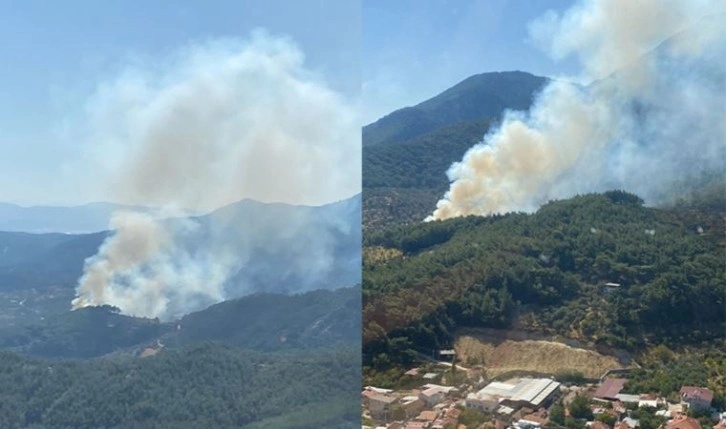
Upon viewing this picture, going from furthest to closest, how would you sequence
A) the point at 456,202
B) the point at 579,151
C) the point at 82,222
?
the point at 456,202
the point at 579,151
the point at 82,222

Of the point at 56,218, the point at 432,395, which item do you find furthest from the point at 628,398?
the point at 56,218

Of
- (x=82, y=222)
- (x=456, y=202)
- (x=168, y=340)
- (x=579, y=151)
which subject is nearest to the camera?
(x=82, y=222)

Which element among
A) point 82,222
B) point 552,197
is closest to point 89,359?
point 82,222

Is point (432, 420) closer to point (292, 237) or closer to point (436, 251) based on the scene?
point (436, 251)

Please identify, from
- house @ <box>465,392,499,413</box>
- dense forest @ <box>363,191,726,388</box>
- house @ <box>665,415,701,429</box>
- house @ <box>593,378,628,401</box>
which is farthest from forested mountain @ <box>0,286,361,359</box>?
house @ <box>665,415,701,429</box>

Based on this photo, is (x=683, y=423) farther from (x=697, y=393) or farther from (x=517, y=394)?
(x=517, y=394)
